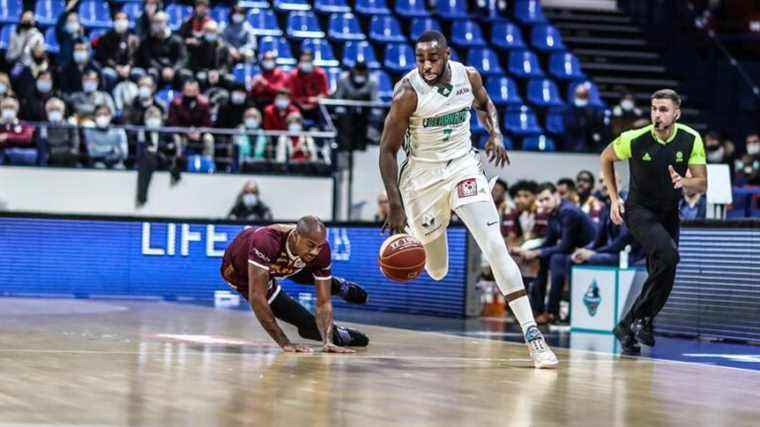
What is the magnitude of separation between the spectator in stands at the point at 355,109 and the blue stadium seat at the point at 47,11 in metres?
5.00

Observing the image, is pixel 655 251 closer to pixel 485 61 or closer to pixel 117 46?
pixel 117 46

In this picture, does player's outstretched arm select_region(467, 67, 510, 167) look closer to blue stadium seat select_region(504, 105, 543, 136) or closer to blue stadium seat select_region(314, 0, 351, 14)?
blue stadium seat select_region(504, 105, 543, 136)

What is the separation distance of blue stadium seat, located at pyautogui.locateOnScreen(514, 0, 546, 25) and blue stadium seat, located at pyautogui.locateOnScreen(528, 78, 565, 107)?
2.08 metres

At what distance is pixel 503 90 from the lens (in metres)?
23.2

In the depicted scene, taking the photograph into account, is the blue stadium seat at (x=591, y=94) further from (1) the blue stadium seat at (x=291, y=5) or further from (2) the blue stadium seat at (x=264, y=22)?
(2) the blue stadium seat at (x=264, y=22)

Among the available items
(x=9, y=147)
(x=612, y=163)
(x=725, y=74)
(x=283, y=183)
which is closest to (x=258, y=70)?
(x=283, y=183)

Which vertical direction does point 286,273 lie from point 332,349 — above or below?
above

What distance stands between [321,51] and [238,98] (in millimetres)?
3215

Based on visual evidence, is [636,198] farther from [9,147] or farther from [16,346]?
[9,147]

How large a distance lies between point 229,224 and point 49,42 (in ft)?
18.3

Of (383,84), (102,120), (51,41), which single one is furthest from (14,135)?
(383,84)

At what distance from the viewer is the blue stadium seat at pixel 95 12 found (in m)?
22.8

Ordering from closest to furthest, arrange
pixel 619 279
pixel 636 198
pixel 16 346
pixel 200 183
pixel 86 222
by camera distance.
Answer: pixel 16 346, pixel 636 198, pixel 619 279, pixel 86 222, pixel 200 183

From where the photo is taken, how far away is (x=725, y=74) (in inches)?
937
